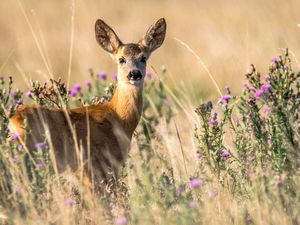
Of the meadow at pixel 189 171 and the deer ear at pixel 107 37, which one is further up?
the deer ear at pixel 107 37

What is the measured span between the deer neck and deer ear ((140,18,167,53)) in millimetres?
747

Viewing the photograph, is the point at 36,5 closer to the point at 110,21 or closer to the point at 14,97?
the point at 110,21

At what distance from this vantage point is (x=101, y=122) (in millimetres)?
6926

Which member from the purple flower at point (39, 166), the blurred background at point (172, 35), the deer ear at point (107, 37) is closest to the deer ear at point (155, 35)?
the deer ear at point (107, 37)

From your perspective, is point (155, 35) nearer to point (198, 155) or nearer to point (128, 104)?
point (128, 104)

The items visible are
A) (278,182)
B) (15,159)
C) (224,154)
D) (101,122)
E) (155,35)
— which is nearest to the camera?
(278,182)

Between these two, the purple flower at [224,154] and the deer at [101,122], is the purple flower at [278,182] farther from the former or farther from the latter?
the deer at [101,122]

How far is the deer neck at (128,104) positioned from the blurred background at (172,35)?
4214mm

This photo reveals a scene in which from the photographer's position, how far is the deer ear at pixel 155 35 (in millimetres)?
8094

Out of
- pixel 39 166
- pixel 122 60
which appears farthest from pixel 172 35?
pixel 39 166

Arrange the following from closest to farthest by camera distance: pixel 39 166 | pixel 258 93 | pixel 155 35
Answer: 1. pixel 39 166
2. pixel 258 93
3. pixel 155 35

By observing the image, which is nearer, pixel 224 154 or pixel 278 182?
pixel 278 182

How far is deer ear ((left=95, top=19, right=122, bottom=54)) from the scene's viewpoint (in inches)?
308

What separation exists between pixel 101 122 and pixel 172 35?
34.4ft
